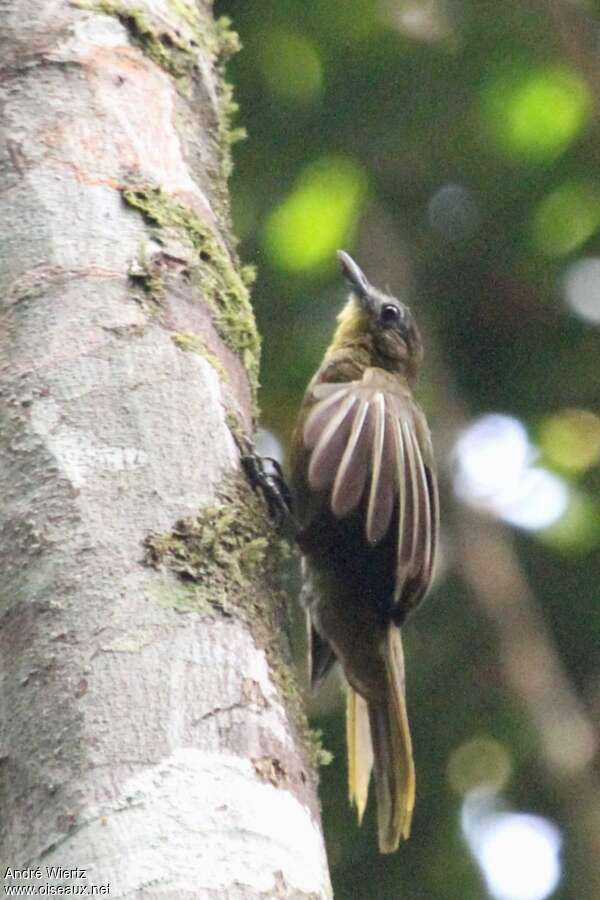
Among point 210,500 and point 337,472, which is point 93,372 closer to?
point 210,500

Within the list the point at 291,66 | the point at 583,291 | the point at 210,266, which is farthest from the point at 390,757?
the point at 291,66

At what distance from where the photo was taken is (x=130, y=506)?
1.97 m

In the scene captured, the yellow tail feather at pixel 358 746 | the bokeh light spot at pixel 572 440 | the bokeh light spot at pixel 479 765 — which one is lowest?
the bokeh light spot at pixel 479 765

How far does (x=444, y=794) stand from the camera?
5137 millimetres

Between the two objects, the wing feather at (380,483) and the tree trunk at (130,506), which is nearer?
the tree trunk at (130,506)

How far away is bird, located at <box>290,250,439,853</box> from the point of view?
3123 mm

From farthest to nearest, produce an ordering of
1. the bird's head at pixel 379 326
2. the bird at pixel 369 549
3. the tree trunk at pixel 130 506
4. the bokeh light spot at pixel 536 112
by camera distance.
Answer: the bokeh light spot at pixel 536 112 < the bird's head at pixel 379 326 < the bird at pixel 369 549 < the tree trunk at pixel 130 506

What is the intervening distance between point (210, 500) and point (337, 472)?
100 cm

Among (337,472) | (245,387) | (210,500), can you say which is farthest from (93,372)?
(337,472)

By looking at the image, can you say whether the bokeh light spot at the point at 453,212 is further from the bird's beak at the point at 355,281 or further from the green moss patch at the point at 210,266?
the green moss patch at the point at 210,266

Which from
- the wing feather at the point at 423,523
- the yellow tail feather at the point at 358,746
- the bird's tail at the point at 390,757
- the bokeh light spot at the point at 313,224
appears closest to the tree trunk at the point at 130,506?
the wing feather at the point at 423,523

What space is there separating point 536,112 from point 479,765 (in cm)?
216

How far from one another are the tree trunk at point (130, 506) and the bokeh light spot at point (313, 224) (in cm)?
221

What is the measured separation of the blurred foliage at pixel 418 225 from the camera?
5.03m
